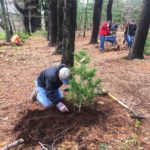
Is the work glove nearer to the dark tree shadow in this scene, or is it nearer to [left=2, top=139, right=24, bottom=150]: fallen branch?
the dark tree shadow

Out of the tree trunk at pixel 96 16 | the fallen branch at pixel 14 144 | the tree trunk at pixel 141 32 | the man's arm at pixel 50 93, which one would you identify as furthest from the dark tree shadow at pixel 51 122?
the tree trunk at pixel 96 16

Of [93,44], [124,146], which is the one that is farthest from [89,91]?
[93,44]

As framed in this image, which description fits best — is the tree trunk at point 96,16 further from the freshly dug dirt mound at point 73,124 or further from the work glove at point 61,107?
the work glove at point 61,107

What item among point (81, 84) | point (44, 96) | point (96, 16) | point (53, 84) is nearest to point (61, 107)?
point (53, 84)

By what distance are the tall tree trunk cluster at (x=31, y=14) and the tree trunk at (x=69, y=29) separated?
21709 millimetres

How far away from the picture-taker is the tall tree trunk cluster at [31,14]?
30.4 metres

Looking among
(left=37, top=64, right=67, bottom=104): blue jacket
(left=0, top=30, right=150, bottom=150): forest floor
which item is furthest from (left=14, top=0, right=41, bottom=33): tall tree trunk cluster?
(left=37, top=64, right=67, bottom=104): blue jacket

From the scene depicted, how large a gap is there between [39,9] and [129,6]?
1182 cm

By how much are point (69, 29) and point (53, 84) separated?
2.75 m

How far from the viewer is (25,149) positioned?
5.27m

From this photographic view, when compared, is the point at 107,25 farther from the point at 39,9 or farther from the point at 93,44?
the point at 39,9

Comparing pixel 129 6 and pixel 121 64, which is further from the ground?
pixel 121 64

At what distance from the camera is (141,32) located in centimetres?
1243

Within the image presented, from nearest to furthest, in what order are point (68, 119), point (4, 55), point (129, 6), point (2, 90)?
point (68, 119) < point (2, 90) < point (4, 55) < point (129, 6)
